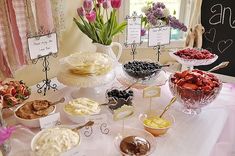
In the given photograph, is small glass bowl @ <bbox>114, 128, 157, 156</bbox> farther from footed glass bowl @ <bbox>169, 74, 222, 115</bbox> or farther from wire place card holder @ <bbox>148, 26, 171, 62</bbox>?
wire place card holder @ <bbox>148, 26, 171, 62</bbox>

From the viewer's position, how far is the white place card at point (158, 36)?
1.36 metres

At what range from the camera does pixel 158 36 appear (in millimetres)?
1375

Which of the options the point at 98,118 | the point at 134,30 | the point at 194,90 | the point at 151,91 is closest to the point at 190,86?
the point at 194,90

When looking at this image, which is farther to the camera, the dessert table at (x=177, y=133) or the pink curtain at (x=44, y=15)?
the pink curtain at (x=44, y=15)

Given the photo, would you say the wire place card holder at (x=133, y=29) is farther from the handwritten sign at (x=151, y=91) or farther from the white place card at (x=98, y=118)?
the white place card at (x=98, y=118)

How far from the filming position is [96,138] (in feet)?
2.97

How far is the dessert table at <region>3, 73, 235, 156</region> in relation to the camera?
854mm

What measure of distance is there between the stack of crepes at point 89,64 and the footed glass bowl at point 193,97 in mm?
293

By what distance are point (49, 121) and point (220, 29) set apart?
1538 millimetres

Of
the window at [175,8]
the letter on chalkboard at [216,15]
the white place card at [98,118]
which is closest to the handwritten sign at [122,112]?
the white place card at [98,118]

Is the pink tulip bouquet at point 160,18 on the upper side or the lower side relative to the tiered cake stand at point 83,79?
upper

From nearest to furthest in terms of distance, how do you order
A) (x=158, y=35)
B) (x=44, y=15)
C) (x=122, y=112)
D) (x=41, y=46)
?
(x=122, y=112), (x=41, y=46), (x=44, y=15), (x=158, y=35)

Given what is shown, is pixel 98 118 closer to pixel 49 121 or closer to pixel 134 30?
pixel 49 121

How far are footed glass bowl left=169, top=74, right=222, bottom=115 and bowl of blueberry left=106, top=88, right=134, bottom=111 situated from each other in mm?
193
